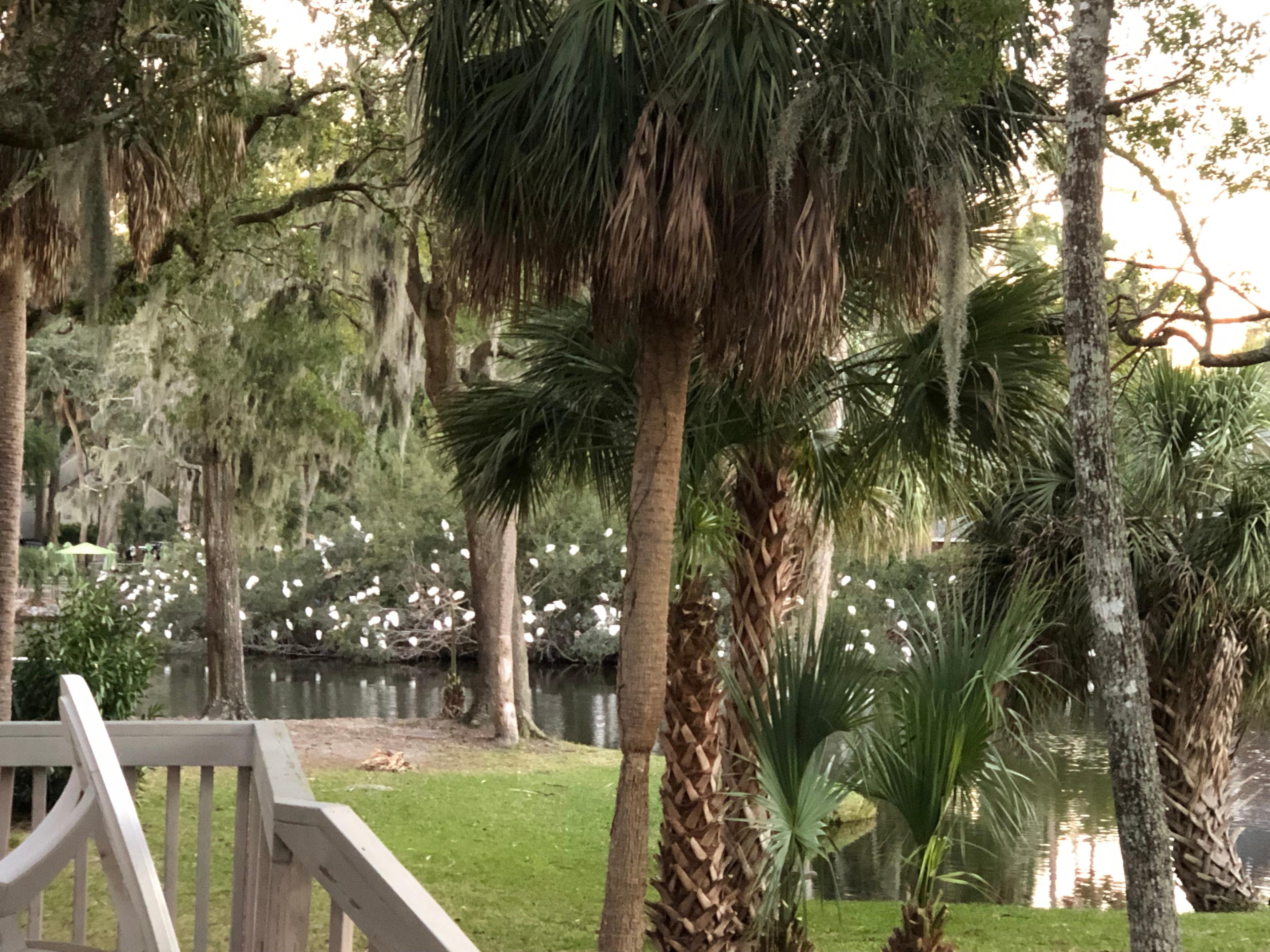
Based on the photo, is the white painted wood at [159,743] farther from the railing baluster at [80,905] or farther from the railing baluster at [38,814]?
the railing baluster at [80,905]

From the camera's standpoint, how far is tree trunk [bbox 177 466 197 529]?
23391 mm

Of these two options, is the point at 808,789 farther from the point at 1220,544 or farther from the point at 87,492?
the point at 87,492

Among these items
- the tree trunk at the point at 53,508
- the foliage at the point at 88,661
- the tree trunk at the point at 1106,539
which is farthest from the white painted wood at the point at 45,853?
the tree trunk at the point at 53,508

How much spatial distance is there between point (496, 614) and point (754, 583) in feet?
25.5

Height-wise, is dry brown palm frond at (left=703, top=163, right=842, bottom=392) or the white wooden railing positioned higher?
dry brown palm frond at (left=703, top=163, right=842, bottom=392)

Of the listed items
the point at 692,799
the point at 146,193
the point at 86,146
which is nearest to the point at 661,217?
the point at 86,146

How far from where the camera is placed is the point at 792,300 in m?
5.84

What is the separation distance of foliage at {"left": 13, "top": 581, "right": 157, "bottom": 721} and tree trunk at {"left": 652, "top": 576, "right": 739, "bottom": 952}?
3.75 m

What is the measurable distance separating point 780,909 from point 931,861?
1361 millimetres

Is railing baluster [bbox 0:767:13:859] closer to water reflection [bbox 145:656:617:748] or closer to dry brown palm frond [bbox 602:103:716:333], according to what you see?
dry brown palm frond [bbox 602:103:716:333]

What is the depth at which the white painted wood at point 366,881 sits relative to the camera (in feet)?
4.03

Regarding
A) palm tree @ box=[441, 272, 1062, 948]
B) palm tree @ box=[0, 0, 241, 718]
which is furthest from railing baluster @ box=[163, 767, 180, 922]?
palm tree @ box=[441, 272, 1062, 948]

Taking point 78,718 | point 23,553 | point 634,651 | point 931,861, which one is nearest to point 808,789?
point 931,861

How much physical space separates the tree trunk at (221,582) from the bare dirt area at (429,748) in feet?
3.30
